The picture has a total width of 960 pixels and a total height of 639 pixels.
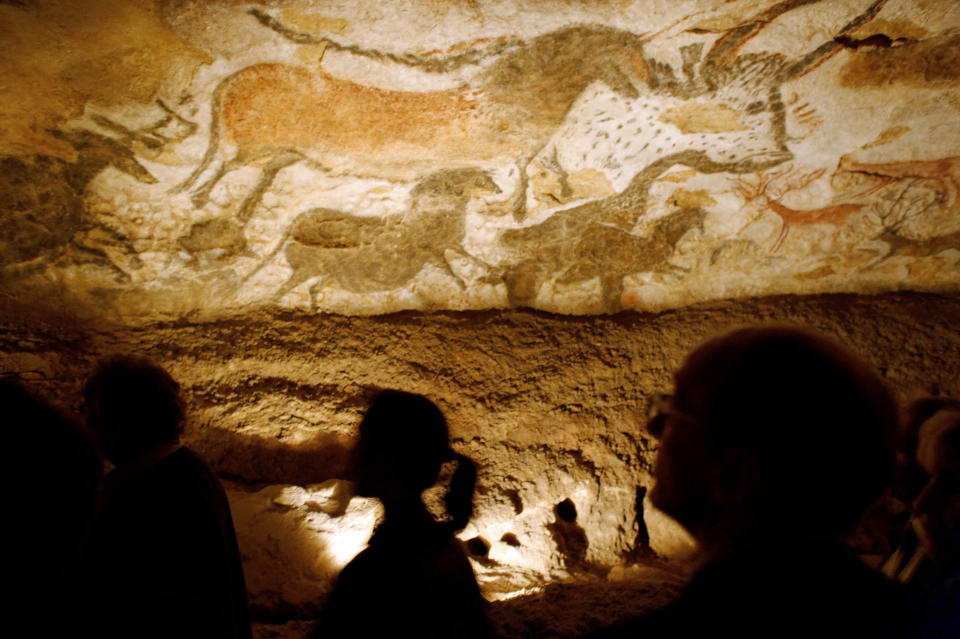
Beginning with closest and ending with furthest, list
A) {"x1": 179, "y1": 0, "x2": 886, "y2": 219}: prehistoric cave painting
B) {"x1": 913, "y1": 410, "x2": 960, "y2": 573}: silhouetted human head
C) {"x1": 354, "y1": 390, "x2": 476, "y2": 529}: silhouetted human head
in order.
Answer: {"x1": 913, "y1": 410, "x2": 960, "y2": 573}: silhouetted human head, {"x1": 179, "y1": 0, "x2": 886, "y2": 219}: prehistoric cave painting, {"x1": 354, "y1": 390, "x2": 476, "y2": 529}: silhouetted human head

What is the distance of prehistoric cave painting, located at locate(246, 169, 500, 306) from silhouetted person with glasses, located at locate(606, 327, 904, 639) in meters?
1.52

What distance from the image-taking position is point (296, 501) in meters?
1.94

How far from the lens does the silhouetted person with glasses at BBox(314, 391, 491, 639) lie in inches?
58.9

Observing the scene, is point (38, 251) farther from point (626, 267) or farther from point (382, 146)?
point (626, 267)

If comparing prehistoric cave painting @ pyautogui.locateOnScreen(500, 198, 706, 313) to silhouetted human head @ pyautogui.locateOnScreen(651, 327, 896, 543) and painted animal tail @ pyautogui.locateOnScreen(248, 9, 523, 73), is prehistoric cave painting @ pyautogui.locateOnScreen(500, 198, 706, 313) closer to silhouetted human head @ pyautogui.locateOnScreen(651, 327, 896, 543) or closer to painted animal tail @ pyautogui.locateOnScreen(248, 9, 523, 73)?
painted animal tail @ pyautogui.locateOnScreen(248, 9, 523, 73)

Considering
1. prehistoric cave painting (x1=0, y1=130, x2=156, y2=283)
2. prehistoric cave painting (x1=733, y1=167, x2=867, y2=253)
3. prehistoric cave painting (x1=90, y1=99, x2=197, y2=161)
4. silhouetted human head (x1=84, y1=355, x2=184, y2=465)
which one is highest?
prehistoric cave painting (x1=733, y1=167, x2=867, y2=253)

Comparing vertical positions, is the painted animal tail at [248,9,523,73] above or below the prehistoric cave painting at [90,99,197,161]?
above

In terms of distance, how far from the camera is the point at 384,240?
219 cm

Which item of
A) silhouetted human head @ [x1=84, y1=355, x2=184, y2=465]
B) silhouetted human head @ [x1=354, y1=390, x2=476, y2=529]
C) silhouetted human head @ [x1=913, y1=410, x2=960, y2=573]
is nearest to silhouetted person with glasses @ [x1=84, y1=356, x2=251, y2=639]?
silhouetted human head @ [x1=84, y1=355, x2=184, y2=465]

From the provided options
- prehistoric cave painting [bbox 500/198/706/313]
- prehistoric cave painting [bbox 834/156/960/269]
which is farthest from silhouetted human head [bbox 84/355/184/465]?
prehistoric cave painting [bbox 834/156/960/269]

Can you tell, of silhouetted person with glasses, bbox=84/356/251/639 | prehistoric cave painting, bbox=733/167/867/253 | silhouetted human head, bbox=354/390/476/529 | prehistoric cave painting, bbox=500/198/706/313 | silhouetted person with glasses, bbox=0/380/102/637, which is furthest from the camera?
prehistoric cave painting, bbox=500/198/706/313

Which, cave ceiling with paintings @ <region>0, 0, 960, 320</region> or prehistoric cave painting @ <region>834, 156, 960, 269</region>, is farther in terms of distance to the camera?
prehistoric cave painting @ <region>834, 156, 960, 269</region>

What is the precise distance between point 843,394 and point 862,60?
155 centimetres

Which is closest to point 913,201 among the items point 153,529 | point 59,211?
point 153,529
